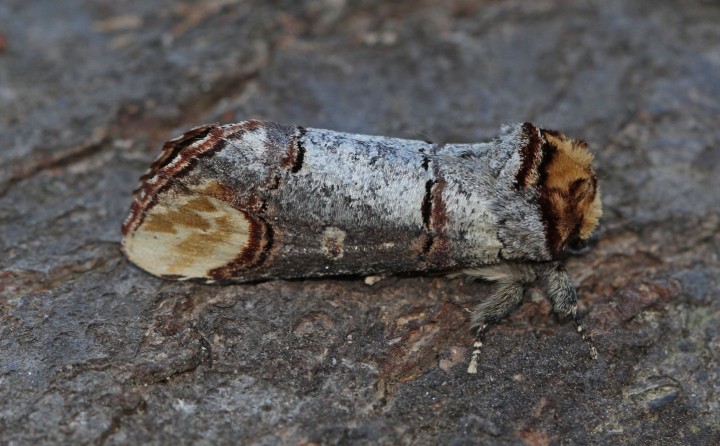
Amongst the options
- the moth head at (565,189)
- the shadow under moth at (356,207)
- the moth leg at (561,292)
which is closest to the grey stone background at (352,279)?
the moth leg at (561,292)

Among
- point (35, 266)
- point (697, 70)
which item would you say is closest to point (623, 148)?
point (697, 70)

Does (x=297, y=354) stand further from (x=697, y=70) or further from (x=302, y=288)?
(x=697, y=70)

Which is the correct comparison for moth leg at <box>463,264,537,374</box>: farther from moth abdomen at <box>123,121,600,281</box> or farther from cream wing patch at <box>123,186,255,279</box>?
cream wing patch at <box>123,186,255,279</box>

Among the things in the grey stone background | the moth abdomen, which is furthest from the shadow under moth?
the grey stone background

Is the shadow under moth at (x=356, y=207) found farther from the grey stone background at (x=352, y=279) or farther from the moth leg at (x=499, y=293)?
the grey stone background at (x=352, y=279)

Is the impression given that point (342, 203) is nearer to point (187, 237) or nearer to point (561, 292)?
point (187, 237)

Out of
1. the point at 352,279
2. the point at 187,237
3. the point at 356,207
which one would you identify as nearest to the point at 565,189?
the point at 356,207
